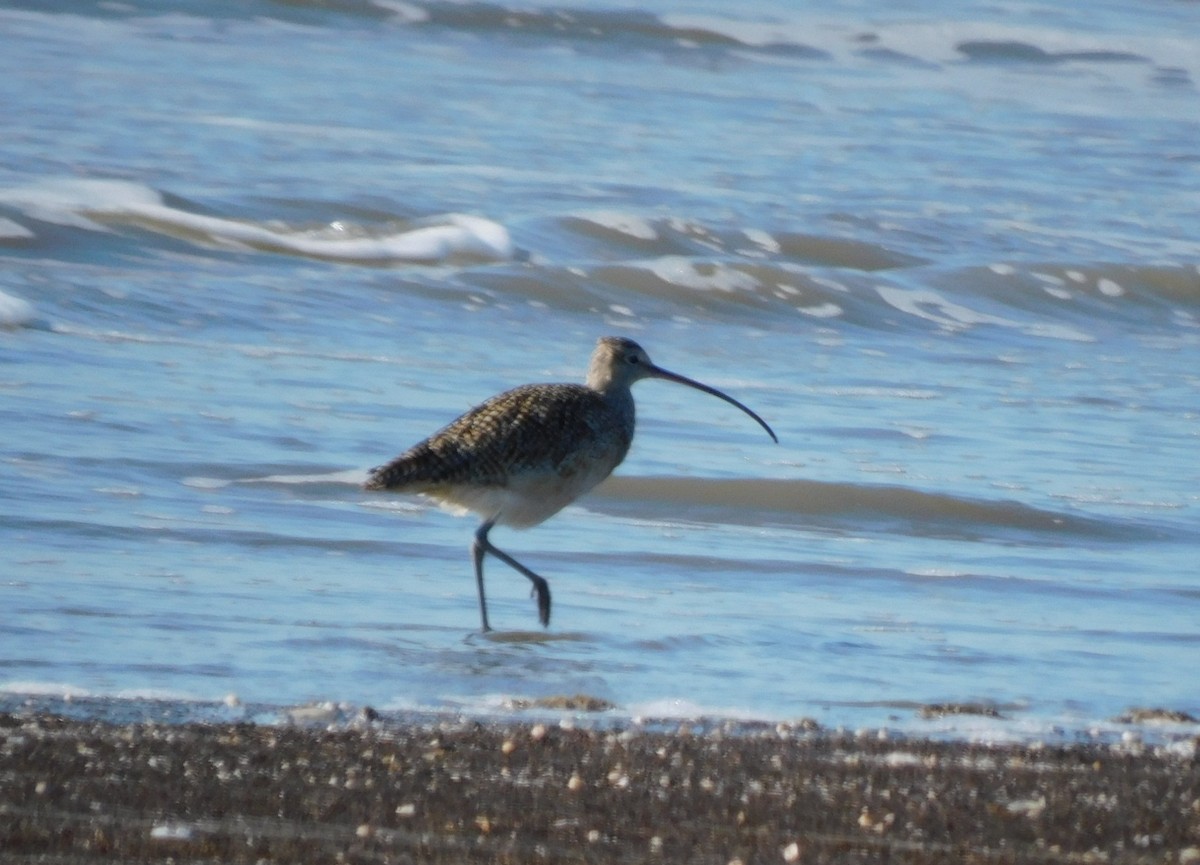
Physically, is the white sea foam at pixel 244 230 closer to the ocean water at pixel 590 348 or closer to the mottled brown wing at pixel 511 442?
the ocean water at pixel 590 348

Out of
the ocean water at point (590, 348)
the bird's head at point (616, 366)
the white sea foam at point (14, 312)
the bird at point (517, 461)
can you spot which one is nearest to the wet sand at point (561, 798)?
the ocean water at point (590, 348)

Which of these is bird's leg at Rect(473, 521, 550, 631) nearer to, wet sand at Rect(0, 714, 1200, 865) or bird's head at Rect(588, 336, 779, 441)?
bird's head at Rect(588, 336, 779, 441)

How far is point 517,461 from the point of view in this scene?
290 inches

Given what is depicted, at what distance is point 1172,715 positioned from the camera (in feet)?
18.2

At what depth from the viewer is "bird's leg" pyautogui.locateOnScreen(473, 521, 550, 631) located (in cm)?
680

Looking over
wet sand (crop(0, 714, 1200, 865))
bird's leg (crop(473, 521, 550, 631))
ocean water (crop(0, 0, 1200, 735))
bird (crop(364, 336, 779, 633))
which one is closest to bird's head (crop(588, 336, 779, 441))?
bird (crop(364, 336, 779, 633))

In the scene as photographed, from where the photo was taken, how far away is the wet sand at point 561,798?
379cm

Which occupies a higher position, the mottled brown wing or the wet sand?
the wet sand

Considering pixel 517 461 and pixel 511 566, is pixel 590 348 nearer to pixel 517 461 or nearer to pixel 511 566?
pixel 517 461

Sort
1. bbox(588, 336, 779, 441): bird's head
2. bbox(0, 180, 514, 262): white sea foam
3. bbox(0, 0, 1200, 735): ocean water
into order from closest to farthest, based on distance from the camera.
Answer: bbox(0, 0, 1200, 735): ocean water → bbox(588, 336, 779, 441): bird's head → bbox(0, 180, 514, 262): white sea foam

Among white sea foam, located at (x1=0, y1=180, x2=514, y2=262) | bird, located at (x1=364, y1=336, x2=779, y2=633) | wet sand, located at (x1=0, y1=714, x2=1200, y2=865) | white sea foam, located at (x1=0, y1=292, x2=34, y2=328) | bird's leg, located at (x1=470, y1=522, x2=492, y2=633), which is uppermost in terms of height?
wet sand, located at (x1=0, y1=714, x2=1200, y2=865)

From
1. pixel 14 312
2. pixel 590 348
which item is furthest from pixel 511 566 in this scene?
pixel 590 348

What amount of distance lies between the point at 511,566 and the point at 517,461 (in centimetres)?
40

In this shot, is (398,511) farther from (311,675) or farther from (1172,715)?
(1172,715)
